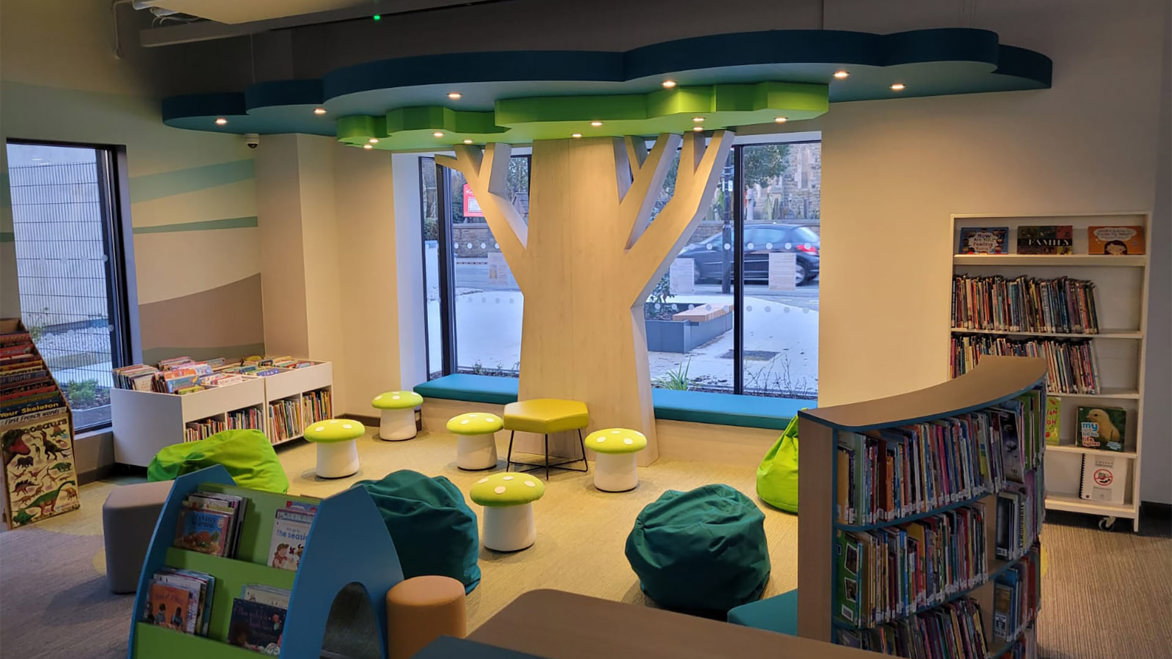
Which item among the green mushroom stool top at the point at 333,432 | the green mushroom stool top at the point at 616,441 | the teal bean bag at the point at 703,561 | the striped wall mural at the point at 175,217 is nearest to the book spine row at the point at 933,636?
the teal bean bag at the point at 703,561

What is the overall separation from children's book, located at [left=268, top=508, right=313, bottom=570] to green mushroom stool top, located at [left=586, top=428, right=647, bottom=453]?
3094 millimetres

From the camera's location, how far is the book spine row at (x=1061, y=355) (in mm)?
5453

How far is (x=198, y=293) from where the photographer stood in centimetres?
756

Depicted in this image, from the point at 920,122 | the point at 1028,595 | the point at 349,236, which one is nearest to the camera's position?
the point at 1028,595

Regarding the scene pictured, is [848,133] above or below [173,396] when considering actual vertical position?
above

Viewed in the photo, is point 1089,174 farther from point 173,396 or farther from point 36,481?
point 36,481

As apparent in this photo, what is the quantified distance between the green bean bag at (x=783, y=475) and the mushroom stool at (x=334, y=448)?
3.04 metres

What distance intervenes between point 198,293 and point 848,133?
5.43 metres

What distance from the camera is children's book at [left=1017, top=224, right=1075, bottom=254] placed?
564 centimetres

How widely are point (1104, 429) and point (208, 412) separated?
6.26 m

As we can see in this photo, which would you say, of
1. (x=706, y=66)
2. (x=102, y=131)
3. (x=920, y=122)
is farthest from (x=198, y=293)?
(x=920, y=122)

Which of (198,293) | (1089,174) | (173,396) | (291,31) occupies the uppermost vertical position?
(291,31)

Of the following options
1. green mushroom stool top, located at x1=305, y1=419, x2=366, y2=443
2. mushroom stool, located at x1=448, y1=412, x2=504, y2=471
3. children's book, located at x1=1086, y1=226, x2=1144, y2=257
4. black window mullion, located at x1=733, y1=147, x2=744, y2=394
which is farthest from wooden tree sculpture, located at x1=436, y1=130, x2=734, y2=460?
children's book, located at x1=1086, y1=226, x2=1144, y2=257

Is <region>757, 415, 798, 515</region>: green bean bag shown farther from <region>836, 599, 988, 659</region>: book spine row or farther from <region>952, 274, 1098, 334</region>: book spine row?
<region>836, 599, 988, 659</region>: book spine row
